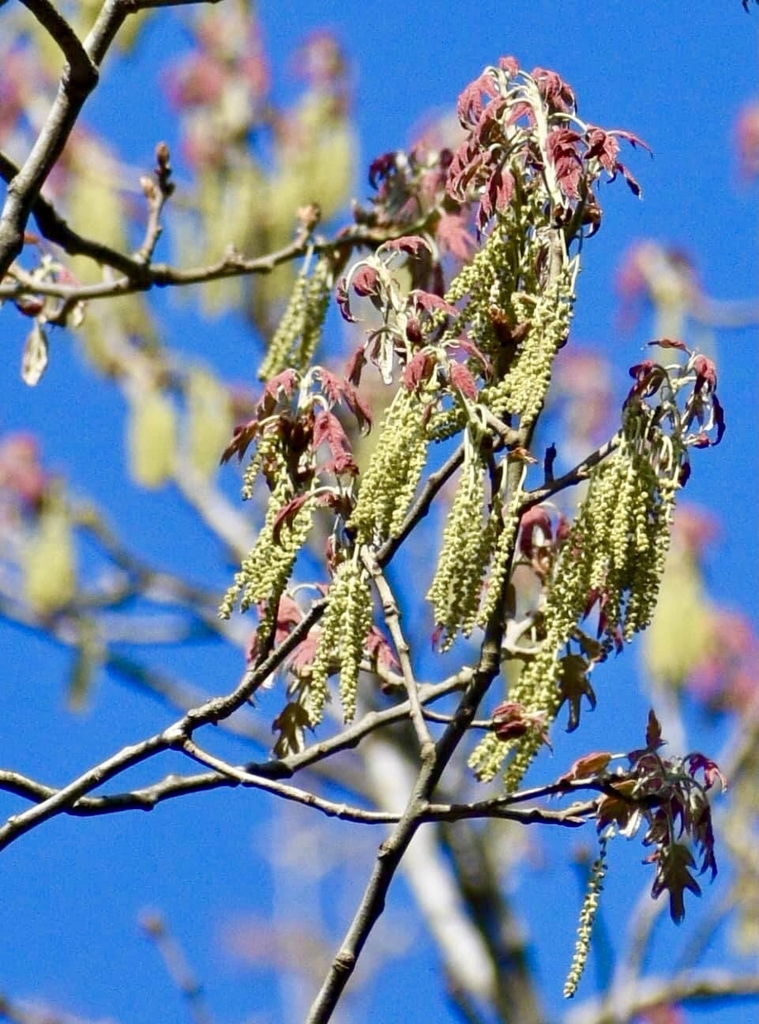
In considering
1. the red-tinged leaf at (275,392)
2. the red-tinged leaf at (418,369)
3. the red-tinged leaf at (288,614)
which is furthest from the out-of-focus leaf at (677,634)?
the red-tinged leaf at (418,369)

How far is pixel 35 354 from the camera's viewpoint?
301 centimetres

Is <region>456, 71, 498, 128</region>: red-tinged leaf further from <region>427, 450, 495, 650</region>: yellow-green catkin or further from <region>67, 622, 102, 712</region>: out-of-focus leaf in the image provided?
<region>67, 622, 102, 712</region>: out-of-focus leaf

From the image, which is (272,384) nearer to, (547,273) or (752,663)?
(547,273)

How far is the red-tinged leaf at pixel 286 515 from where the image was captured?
174 cm

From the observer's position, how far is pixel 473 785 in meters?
8.70

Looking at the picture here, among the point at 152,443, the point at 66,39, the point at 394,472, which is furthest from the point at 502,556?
the point at 152,443

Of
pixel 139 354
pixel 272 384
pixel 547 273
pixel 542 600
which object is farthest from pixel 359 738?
pixel 139 354

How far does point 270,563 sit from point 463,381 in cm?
29

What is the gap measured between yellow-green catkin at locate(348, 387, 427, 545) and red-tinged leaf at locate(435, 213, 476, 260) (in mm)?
1157

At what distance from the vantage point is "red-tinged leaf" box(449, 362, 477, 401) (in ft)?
5.76

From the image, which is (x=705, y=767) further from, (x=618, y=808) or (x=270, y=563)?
(x=270, y=563)

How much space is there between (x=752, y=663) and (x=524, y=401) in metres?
8.08

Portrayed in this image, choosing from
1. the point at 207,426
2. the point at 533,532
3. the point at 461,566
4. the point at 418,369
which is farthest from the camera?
the point at 207,426

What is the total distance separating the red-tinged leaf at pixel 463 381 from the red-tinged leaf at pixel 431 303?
116 millimetres
